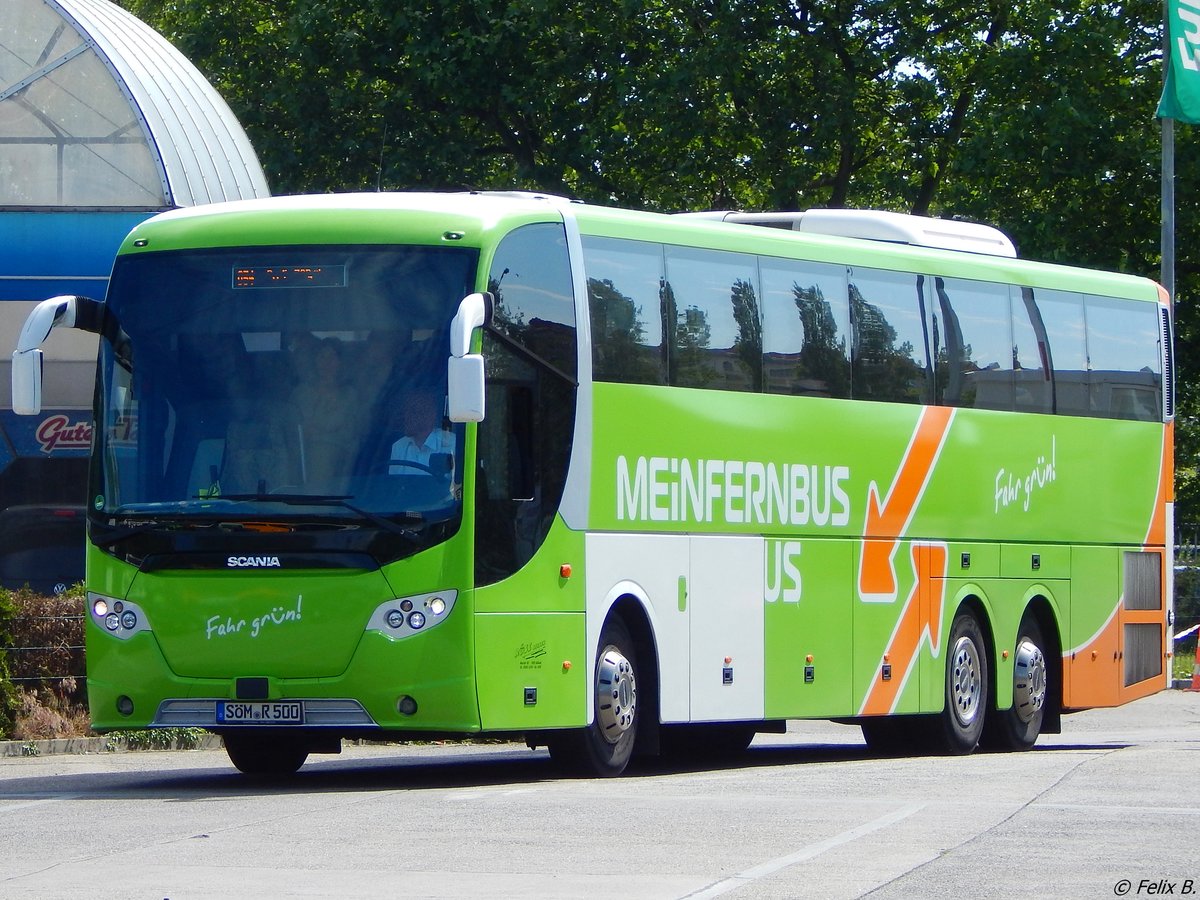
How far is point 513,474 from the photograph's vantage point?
13.9 m

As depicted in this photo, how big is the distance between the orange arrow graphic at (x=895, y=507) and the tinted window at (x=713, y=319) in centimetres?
183

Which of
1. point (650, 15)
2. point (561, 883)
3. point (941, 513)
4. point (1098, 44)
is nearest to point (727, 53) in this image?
point (650, 15)

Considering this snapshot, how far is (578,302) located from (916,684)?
5174 millimetres

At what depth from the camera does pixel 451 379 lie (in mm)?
13164

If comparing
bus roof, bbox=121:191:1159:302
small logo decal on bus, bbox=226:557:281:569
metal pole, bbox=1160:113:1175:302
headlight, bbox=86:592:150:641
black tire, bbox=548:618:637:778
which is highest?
metal pole, bbox=1160:113:1175:302

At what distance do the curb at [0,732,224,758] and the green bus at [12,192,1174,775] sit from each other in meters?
3.69

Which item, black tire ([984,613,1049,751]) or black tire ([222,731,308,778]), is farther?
black tire ([984,613,1049,751])

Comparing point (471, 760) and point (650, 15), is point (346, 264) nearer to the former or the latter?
point (471, 760)

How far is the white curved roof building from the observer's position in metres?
28.3

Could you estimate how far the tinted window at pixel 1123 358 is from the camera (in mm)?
20656

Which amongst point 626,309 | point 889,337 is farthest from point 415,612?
point 889,337

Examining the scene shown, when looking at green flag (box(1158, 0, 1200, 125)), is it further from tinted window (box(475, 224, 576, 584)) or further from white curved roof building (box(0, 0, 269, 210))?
tinted window (box(475, 224, 576, 584))

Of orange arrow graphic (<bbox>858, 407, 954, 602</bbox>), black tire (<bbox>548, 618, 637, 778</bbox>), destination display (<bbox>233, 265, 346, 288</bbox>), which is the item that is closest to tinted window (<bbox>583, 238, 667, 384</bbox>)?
black tire (<bbox>548, 618, 637, 778</bbox>)

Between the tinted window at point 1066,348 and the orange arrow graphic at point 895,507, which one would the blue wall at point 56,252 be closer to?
the tinted window at point 1066,348
